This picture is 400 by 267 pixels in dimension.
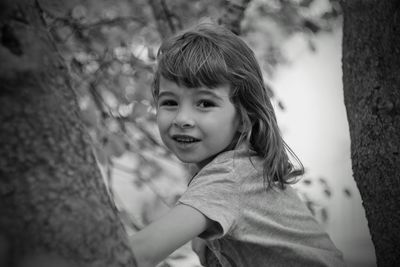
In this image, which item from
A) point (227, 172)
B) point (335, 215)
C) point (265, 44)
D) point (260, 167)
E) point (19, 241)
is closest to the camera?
point (19, 241)

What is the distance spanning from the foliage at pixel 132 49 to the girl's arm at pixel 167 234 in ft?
6.26

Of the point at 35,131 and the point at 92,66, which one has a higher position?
the point at 35,131

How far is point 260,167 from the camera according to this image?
1.84 metres

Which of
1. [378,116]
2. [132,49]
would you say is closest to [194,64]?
Result: [378,116]

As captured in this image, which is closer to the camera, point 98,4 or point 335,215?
point 98,4

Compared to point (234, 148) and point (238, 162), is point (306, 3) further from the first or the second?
point (238, 162)

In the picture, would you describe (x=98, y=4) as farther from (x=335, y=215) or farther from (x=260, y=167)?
(x=335, y=215)

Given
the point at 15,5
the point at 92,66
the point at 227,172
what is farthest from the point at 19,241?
the point at 92,66

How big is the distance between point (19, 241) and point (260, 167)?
4.02 feet

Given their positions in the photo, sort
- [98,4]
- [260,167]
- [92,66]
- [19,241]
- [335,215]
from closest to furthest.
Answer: [19,241] → [260,167] → [98,4] → [92,66] → [335,215]

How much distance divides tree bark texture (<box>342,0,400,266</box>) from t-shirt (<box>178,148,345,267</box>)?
291 mm

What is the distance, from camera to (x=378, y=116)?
1758mm

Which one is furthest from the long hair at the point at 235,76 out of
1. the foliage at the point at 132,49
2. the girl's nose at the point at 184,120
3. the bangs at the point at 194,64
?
the foliage at the point at 132,49

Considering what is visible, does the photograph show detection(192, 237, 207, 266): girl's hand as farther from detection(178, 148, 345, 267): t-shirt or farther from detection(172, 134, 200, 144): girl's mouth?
detection(172, 134, 200, 144): girl's mouth
